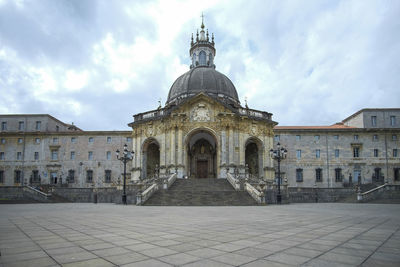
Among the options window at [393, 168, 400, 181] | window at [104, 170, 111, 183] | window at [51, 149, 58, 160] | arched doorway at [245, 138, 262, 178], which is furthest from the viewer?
window at [51, 149, 58, 160]

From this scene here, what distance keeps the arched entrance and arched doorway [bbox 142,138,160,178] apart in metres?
5.16

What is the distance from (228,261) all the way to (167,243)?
1.92 meters

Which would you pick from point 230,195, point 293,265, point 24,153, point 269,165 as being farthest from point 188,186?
point 24,153

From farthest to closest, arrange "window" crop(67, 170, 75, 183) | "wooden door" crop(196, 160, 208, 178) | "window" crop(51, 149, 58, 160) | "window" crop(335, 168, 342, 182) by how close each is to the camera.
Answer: "window" crop(51, 149, 58, 160) → "window" crop(67, 170, 75, 183) → "window" crop(335, 168, 342, 182) → "wooden door" crop(196, 160, 208, 178)

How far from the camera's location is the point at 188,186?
101ft

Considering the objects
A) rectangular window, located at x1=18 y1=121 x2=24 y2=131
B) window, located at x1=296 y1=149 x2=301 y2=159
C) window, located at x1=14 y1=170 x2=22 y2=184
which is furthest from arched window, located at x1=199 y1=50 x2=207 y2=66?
window, located at x1=14 y1=170 x2=22 y2=184

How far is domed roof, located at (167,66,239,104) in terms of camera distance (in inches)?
1770

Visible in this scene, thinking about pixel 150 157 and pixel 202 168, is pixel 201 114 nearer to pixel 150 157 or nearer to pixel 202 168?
pixel 202 168

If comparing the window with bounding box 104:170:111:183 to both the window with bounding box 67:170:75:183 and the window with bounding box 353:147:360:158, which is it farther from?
the window with bounding box 353:147:360:158

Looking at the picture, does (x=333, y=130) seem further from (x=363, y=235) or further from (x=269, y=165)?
(x=363, y=235)

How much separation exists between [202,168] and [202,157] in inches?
63.5

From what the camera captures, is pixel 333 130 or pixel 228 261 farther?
pixel 333 130

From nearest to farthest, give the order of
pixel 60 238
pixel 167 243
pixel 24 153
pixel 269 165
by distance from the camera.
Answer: pixel 167 243 < pixel 60 238 < pixel 269 165 < pixel 24 153

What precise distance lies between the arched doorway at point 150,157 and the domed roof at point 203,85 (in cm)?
806
